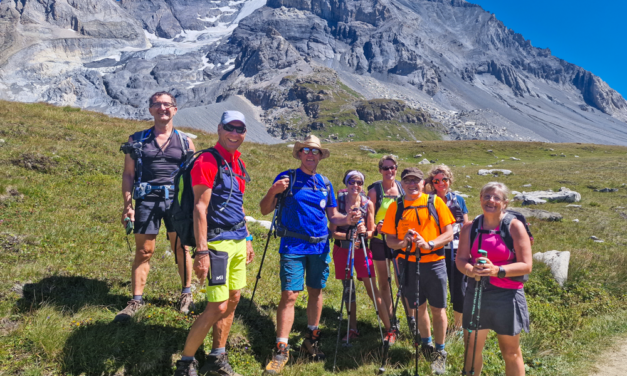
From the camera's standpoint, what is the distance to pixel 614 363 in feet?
21.1

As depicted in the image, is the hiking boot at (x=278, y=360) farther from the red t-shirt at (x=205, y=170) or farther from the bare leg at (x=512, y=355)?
the bare leg at (x=512, y=355)

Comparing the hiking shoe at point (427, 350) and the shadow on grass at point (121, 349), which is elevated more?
the shadow on grass at point (121, 349)

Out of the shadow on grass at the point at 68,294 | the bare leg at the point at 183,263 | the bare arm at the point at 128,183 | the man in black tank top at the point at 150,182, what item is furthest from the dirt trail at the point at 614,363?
the shadow on grass at the point at 68,294

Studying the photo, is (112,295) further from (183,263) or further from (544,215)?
(544,215)

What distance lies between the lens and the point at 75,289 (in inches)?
242

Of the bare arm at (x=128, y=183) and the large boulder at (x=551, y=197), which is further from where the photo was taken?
the large boulder at (x=551, y=197)

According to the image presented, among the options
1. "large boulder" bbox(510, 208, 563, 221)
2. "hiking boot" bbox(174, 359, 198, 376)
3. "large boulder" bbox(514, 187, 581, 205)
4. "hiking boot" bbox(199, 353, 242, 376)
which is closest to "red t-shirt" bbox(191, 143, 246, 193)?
"hiking boot" bbox(174, 359, 198, 376)

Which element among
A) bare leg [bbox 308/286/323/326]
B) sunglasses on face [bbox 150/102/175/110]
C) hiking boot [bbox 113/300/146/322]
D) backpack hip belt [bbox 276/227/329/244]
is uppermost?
sunglasses on face [bbox 150/102/175/110]

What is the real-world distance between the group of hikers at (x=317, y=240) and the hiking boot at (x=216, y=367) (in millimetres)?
16

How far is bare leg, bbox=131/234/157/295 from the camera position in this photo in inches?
226

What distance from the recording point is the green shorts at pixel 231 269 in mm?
4566

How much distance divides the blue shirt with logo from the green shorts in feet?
2.92

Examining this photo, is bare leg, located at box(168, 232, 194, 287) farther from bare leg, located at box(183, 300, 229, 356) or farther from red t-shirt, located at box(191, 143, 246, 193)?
red t-shirt, located at box(191, 143, 246, 193)

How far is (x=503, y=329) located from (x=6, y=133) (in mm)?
18294
